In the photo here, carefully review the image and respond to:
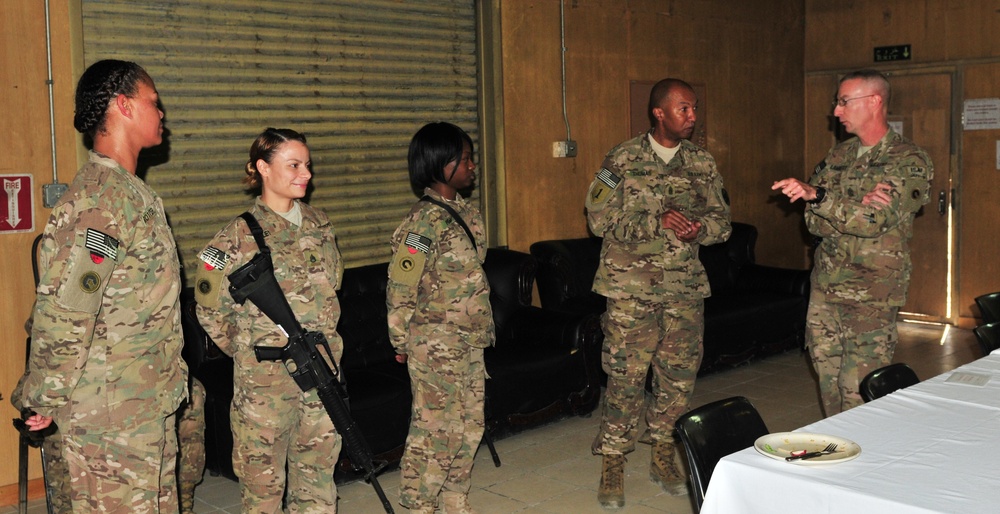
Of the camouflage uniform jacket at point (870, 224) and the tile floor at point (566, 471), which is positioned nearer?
the camouflage uniform jacket at point (870, 224)

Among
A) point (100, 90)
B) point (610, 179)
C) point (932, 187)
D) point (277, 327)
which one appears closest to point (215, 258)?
point (277, 327)

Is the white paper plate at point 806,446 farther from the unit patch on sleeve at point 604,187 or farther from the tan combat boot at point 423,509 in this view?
the unit patch on sleeve at point 604,187

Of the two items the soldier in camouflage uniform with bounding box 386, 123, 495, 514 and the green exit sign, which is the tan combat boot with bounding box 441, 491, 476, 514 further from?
the green exit sign

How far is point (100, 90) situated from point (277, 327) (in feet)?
3.07

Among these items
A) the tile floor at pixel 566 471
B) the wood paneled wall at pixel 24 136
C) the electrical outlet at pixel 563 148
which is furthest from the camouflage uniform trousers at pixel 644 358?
the wood paneled wall at pixel 24 136

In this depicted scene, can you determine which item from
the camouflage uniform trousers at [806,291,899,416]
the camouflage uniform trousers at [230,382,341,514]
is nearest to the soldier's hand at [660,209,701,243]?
the camouflage uniform trousers at [806,291,899,416]

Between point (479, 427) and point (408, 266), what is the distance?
72 cm

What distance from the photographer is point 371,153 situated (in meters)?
5.55

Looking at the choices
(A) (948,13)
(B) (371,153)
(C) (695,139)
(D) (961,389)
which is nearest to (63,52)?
(B) (371,153)

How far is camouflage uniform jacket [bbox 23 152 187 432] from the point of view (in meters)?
2.43

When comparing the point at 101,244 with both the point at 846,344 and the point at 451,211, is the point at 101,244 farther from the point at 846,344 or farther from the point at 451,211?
the point at 846,344

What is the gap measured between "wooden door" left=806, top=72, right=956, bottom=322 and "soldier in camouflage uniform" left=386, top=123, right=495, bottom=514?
19.7 feet

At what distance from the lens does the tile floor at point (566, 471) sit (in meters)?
4.17

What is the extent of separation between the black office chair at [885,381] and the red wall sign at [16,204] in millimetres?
3564
